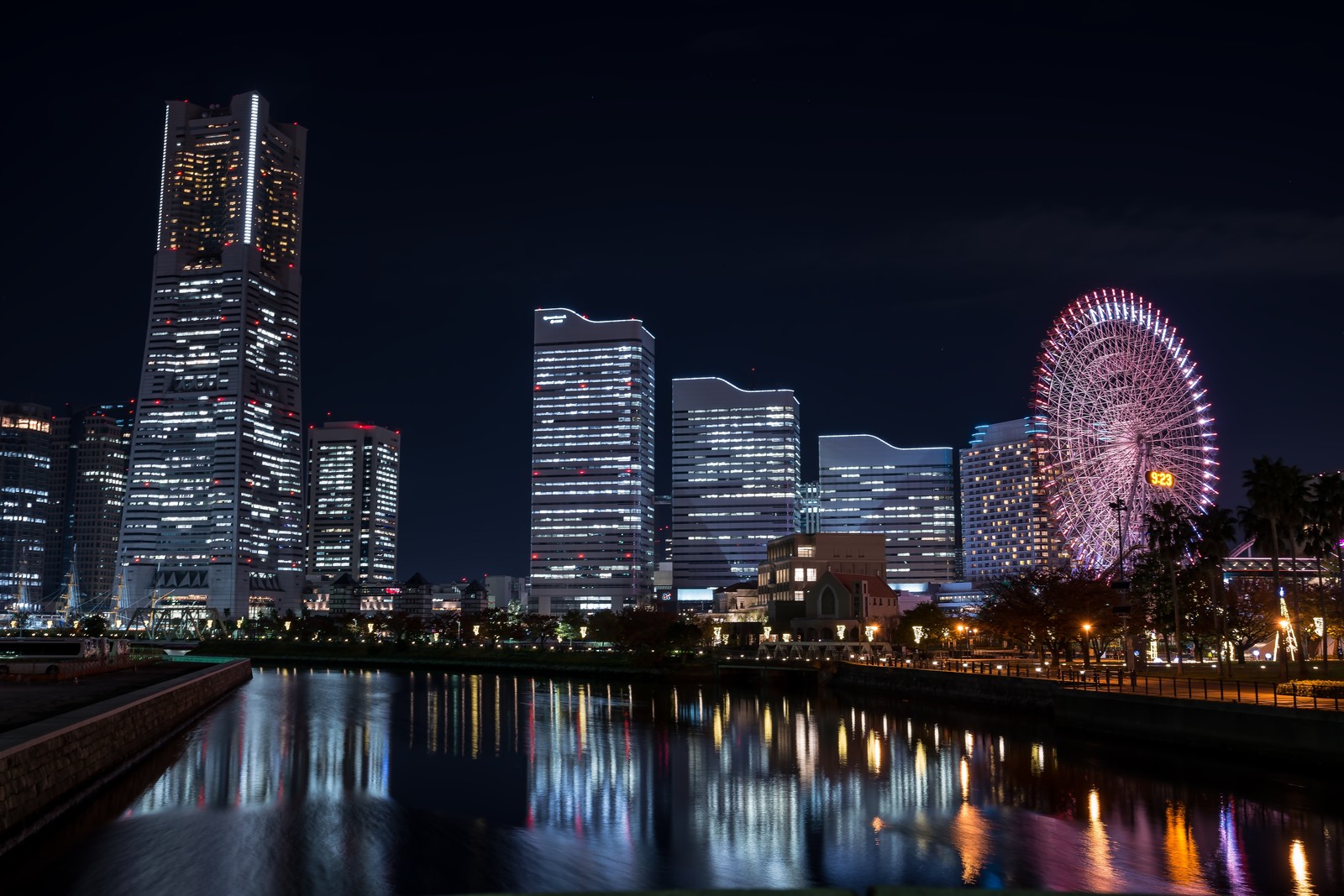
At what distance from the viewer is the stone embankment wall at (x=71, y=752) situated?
3303 cm

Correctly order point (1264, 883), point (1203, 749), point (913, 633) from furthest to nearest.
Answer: point (913, 633)
point (1203, 749)
point (1264, 883)

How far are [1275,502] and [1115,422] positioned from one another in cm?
3062

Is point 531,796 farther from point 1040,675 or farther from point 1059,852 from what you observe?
point 1040,675

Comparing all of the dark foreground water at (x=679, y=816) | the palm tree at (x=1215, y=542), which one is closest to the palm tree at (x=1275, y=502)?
the palm tree at (x=1215, y=542)

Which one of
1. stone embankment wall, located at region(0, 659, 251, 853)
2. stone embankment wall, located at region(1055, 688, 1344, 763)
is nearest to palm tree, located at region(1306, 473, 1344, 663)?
stone embankment wall, located at region(1055, 688, 1344, 763)

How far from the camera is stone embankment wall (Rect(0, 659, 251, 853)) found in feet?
108

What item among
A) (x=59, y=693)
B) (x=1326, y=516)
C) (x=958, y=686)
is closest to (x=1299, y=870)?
(x=1326, y=516)

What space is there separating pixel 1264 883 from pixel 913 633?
112260 millimetres

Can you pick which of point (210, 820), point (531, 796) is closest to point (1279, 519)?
point (531, 796)

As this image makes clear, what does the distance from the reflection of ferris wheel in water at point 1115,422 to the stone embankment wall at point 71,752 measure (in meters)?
81.0

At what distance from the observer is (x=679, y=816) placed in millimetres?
43594

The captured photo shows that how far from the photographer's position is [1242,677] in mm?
72188

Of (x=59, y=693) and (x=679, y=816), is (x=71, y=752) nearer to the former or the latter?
(x=679, y=816)

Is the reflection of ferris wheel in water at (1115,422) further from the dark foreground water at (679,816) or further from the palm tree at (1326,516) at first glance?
the dark foreground water at (679,816)
